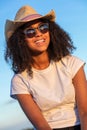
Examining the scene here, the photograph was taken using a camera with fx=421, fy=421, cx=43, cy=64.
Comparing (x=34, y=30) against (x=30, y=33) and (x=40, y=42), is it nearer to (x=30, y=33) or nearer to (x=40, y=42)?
(x=30, y=33)

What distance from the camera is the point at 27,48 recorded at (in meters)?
4.86

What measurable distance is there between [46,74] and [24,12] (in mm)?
833

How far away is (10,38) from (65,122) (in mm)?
1237

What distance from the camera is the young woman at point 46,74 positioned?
4.55 meters

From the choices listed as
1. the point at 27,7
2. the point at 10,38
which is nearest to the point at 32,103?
the point at 10,38

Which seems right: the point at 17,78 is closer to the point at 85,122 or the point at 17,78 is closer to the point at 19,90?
the point at 19,90

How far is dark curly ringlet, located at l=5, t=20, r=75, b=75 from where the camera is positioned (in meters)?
4.81

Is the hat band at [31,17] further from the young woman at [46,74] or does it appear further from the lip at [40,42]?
the lip at [40,42]

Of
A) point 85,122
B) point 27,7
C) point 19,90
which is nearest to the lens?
point 85,122

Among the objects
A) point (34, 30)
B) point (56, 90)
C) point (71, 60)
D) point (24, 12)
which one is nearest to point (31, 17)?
point (34, 30)

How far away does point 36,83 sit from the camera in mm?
4668

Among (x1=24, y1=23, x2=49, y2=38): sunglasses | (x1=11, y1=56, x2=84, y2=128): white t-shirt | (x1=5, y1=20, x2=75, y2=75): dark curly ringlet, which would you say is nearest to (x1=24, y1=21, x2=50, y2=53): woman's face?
(x1=24, y1=23, x2=49, y2=38): sunglasses

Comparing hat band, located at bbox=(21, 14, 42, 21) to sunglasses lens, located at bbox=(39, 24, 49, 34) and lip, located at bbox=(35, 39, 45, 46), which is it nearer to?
sunglasses lens, located at bbox=(39, 24, 49, 34)

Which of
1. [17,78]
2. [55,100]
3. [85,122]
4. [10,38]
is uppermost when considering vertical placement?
[10,38]
